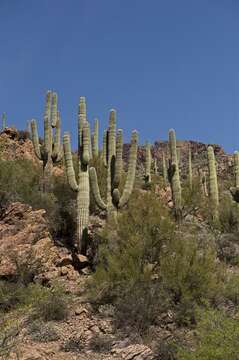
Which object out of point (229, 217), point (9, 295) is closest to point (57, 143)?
point (229, 217)

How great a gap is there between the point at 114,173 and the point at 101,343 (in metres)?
6.99

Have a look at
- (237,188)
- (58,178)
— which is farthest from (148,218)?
(237,188)

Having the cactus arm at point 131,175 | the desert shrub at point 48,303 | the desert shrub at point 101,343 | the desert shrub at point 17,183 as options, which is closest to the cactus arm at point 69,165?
the cactus arm at point 131,175

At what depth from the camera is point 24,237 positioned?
12.9 metres

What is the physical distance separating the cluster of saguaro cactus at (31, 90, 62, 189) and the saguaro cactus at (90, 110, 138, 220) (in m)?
3.65

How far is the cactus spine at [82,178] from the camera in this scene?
46.8 feet

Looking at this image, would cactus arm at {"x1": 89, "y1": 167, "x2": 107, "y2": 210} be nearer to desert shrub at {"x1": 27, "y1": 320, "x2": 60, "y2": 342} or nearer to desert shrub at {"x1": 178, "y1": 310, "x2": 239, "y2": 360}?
desert shrub at {"x1": 27, "y1": 320, "x2": 60, "y2": 342}

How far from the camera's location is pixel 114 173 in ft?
50.6

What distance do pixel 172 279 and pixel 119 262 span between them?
130cm

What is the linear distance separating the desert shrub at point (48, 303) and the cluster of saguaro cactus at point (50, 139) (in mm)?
7873

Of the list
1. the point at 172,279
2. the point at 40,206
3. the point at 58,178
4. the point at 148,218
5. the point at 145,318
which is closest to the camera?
the point at 145,318

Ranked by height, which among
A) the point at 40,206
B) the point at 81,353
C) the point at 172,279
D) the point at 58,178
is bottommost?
the point at 81,353

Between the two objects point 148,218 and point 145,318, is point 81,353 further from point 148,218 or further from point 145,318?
point 148,218

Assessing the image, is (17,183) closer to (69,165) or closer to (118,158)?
(69,165)
